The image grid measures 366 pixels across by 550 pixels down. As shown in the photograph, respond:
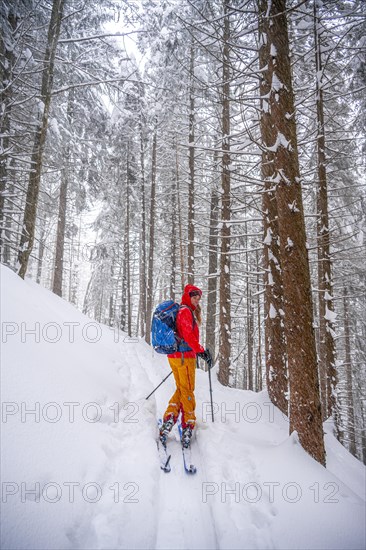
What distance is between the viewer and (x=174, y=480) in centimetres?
323

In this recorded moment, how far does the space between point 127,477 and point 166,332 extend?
1.91 meters

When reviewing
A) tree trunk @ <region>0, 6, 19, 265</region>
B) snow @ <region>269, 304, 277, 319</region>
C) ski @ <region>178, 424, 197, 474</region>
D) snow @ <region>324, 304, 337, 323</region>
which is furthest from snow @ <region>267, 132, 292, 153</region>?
tree trunk @ <region>0, 6, 19, 265</region>

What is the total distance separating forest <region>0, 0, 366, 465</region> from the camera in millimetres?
3955

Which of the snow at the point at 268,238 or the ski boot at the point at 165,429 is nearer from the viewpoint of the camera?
the ski boot at the point at 165,429

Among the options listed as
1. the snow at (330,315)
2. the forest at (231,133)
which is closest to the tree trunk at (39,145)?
the forest at (231,133)

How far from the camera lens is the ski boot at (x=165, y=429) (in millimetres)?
4004

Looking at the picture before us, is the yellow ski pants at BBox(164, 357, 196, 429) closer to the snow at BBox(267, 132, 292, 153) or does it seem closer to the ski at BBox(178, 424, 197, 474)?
the ski at BBox(178, 424, 197, 474)

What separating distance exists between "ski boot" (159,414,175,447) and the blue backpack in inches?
41.6

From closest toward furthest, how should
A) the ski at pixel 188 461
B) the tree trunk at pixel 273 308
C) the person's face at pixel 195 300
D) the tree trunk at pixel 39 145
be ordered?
the ski at pixel 188 461
the person's face at pixel 195 300
the tree trunk at pixel 273 308
the tree trunk at pixel 39 145

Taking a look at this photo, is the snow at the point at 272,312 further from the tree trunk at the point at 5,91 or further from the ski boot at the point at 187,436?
the tree trunk at the point at 5,91

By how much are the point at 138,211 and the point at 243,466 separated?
19.6 m

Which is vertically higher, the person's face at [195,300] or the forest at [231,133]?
the forest at [231,133]

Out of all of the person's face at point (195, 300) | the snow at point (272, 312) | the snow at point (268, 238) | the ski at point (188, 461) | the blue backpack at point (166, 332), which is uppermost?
the snow at point (268, 238)

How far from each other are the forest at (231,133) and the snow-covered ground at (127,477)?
Result: 2.88 ft
